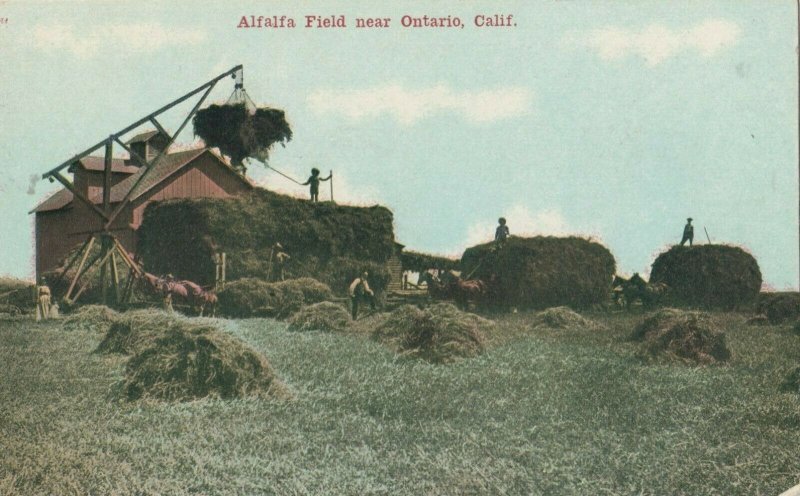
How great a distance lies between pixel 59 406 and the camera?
5.73 m

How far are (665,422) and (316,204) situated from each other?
12.6 ft

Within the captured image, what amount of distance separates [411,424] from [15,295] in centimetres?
407

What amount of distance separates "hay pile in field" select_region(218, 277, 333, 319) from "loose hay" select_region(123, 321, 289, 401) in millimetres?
452

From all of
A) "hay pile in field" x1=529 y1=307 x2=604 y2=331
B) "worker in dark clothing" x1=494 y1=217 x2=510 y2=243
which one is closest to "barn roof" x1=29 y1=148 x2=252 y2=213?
"worker in dark clothing" x1=494 y1=217 x2=510 y2=243

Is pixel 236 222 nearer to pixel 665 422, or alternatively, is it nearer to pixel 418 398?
pixel 418 398

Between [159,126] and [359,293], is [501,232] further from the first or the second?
[159,126]

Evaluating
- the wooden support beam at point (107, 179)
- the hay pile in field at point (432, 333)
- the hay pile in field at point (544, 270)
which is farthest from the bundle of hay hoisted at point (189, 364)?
the hay pile in field at point (544, 270)

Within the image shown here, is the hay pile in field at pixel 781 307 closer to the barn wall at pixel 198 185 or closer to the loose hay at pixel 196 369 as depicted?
the loose hay at pixel 196 369

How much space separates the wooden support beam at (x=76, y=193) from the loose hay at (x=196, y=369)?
50.9 inches

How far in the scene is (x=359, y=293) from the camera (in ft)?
22.3

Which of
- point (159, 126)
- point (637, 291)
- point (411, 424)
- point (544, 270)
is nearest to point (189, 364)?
point (411, 424)

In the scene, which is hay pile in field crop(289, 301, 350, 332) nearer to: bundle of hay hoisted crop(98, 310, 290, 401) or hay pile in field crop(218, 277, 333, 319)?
hay pile in field crop(218, 277, 333, 319)

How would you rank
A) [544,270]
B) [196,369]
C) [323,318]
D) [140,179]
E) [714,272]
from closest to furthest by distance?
[196,369]
[140,179]
[323,318]
[714,272]
[544,270]

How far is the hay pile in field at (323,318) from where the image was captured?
6699mm
